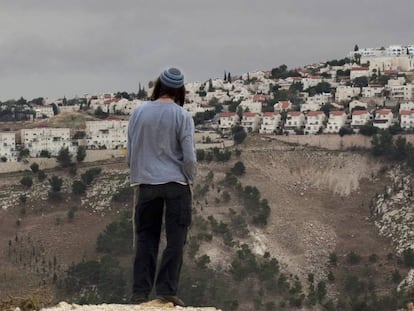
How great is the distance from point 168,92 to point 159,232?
97 centimetres

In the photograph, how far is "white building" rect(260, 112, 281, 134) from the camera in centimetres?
8238

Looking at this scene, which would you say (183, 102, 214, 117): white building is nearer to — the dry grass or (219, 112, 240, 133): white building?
(219, 112, 240, 133): white building

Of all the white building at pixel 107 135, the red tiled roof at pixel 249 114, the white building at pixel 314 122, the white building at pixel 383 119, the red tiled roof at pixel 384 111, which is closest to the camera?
the white building at pixel 383 119

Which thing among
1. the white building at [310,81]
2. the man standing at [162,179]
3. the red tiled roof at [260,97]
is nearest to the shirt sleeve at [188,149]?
the man standing at [162,179]

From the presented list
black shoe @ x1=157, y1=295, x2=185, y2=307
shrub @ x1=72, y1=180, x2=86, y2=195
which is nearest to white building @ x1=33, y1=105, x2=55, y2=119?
shrub @ x1=72, y1=180, x2=86, y2=195

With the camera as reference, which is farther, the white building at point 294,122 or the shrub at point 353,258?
the white building at point 294,122

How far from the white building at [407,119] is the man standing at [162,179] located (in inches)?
2872

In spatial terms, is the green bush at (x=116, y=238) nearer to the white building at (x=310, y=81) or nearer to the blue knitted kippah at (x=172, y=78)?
the blue knitted kippah at (x=172, y=78)

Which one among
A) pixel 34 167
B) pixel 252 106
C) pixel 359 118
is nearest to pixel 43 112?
pixel 252 106

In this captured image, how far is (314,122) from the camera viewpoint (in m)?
82.1

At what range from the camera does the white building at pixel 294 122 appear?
270 ft

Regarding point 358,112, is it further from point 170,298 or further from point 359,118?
point 170,298

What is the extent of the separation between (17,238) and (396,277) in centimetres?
2036

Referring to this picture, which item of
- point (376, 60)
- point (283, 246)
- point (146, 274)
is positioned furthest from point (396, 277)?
point (376, 60)
